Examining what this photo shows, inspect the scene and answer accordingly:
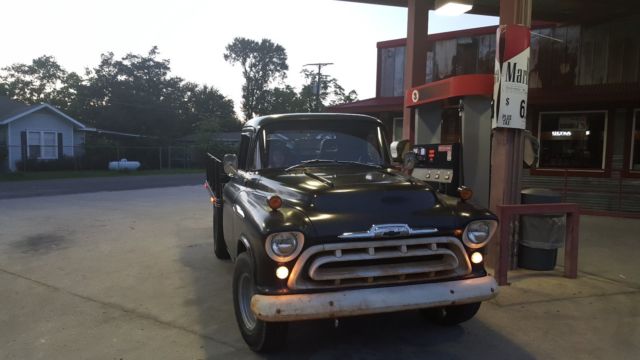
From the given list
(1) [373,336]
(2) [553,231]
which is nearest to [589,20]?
(2) [553,231]

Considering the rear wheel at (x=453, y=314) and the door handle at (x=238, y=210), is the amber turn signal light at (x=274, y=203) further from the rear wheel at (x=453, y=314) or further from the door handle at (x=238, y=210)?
the rear wheel at (x=453, y=314)

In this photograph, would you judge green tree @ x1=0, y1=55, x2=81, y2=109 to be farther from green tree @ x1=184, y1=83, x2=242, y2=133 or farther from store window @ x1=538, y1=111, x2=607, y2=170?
store window @ x1=538, y1=111, x2=607, y2=170

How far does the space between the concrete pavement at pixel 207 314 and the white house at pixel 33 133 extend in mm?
25702

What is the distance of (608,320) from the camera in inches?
186

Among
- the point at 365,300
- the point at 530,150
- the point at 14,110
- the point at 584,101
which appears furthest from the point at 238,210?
the point at 14,110

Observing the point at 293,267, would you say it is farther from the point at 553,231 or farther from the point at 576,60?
the point at 576,60

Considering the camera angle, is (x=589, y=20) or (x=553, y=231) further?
(x=589, y=20)

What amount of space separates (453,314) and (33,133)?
34.5 m

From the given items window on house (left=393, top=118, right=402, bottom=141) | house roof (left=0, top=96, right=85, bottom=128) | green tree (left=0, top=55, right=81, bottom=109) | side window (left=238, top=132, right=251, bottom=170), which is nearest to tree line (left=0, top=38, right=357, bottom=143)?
green tree (left=0, top=55, right=81, bottom=109)

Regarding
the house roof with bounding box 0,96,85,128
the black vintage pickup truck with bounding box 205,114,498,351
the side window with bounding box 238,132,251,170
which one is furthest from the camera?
the house roof with bounding box 0,96,85,128

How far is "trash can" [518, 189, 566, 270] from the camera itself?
20.5ft

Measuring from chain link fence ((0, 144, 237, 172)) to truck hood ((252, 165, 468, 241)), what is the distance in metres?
22.5

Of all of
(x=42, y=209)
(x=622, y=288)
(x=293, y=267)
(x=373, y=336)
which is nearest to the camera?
(x=293, y=267)

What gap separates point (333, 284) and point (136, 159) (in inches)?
1404
